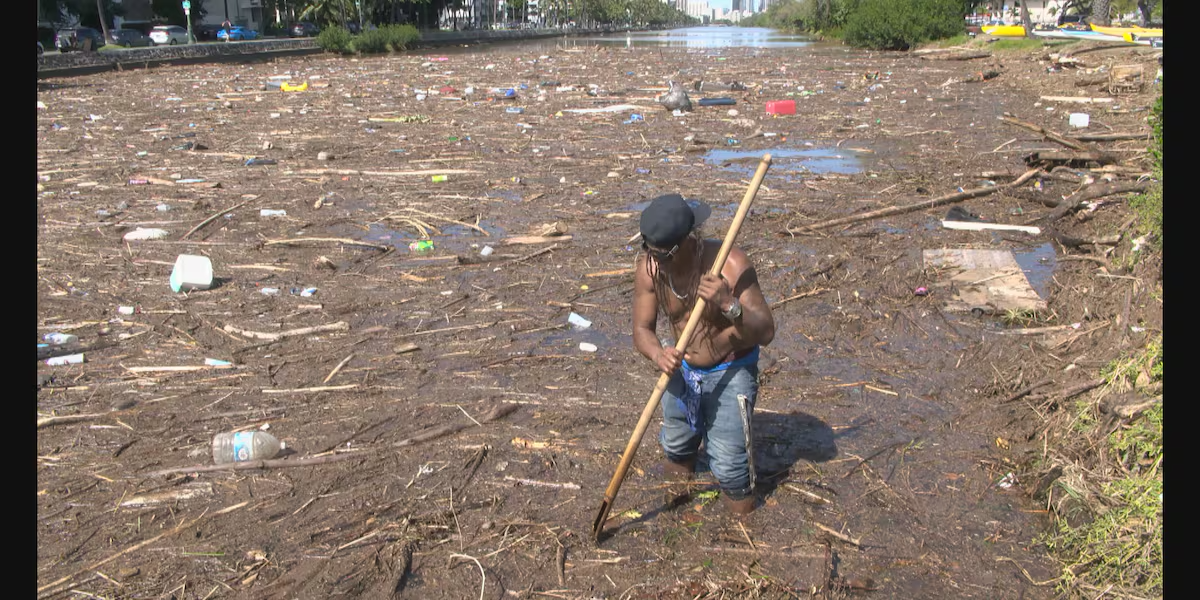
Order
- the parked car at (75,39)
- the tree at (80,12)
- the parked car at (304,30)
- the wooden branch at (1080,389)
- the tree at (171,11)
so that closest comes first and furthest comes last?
the wooden branch at (1080,389) < the parked car at (75,39) < the tree at (80,12) < the tree at (171,11) < the parked car at (304,30)

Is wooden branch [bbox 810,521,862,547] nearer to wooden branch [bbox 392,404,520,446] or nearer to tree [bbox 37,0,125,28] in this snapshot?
wooden branch [bbox 392,404,520,446]

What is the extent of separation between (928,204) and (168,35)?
48328mm

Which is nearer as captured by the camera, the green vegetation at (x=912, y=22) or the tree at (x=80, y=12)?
the green vegetation at (x=912, y=22)

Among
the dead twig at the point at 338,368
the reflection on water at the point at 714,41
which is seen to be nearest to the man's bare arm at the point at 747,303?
the dead twig at the point at 338,368

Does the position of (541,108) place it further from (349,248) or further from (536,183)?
(349,248)

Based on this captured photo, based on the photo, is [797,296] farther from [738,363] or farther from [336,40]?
[336,40]

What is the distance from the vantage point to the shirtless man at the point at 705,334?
3.09 meters

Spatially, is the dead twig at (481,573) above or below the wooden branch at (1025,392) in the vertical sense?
below

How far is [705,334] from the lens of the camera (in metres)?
3.34

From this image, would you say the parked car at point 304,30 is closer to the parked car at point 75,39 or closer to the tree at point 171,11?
the tree at point 171,11

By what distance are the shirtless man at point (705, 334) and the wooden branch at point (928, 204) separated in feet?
14.5

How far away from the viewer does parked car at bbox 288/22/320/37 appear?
199 feet

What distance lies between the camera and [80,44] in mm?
38781

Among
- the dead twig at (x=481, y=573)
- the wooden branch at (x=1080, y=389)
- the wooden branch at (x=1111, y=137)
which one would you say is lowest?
the dead twig at (x=481, y=573)
